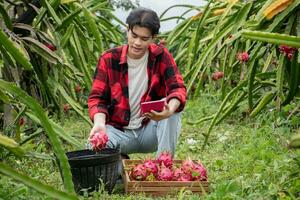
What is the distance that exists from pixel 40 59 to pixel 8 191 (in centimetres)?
152

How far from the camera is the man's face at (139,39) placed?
3213mm

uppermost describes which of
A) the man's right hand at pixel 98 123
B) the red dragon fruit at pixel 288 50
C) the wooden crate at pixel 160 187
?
the red dragon fruit at pixel 288 50

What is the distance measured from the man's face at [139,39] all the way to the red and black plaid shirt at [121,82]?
0.11 metres

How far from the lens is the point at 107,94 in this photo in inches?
134

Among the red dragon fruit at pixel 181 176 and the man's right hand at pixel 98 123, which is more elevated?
the man's right hand at pixel 98 123

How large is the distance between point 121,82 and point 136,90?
0.09 metres

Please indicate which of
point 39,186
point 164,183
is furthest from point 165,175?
point 39,186

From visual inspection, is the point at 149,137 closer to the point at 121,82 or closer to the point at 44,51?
the point at 121,82

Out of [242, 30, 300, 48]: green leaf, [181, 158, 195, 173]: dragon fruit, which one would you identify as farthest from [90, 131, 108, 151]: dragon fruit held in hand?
[242, 30, 300, 48]: green leaf

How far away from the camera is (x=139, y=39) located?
10.6ft

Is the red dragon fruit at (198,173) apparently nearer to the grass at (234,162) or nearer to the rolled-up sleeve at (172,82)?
the grass at (234,162)

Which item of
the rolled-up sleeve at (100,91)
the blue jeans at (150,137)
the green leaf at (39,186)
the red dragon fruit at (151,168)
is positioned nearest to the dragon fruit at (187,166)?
the red dragon fruit at (151,168)

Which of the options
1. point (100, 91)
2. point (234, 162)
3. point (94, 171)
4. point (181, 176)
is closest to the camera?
point (94, 171)

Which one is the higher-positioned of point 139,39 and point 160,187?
point 139,39
